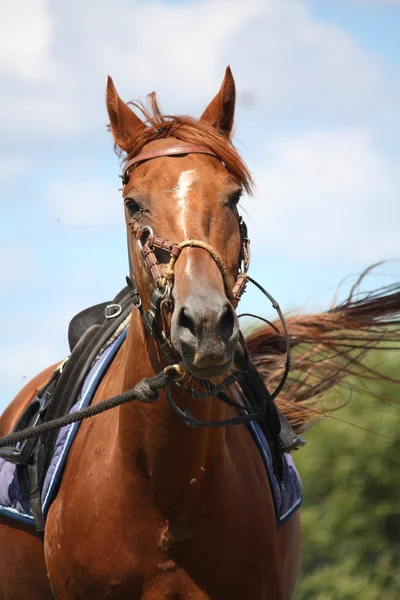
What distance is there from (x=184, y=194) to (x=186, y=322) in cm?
56

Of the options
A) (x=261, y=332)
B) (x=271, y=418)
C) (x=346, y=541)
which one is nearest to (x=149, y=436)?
(x=271, y=418)

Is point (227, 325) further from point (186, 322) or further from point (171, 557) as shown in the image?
point (171, 557)

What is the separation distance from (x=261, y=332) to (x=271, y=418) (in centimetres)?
121

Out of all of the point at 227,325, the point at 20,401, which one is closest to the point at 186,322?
the point at 227,325

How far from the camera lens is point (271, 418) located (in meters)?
5.22

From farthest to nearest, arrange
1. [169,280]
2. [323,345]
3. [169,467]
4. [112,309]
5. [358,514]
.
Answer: [358,514] → [323,345] → [112,309] → [169,467] → [169,280]

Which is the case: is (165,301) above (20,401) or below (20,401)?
below

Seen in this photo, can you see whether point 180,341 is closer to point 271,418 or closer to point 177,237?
point 177,237

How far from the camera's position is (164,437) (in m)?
4.20

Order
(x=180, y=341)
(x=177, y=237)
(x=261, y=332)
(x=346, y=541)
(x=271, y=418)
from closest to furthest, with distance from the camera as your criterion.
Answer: (x=180, y=341) → (x=177, y=237) → (x=271, y=418) → (x=261, y=332) → (x=346, y=541)

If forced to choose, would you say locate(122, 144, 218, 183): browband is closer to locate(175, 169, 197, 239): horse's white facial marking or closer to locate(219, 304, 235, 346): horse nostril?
locate(175, 169, 197, 239): horse's white facial marking

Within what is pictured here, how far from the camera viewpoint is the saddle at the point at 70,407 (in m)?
5.03

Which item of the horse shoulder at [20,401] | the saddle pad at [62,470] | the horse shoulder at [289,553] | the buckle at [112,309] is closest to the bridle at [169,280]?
the saddle pad at [62,470]

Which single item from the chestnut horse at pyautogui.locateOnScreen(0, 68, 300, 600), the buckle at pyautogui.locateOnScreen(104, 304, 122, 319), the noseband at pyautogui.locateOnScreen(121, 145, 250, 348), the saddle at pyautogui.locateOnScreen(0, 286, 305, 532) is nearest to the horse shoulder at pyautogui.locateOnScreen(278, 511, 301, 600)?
the saddle at pyautogui.locateOnScreen(0, 286, 305, 532)
